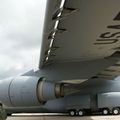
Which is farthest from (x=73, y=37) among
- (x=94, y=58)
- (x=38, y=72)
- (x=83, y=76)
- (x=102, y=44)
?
(x=38, y=72)

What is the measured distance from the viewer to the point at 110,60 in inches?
431

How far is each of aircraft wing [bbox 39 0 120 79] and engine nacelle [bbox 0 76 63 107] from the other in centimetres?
81

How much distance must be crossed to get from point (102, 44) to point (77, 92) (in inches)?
305

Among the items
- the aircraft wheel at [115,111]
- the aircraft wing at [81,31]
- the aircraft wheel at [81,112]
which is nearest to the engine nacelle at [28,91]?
the aircraft wing at [81,31]

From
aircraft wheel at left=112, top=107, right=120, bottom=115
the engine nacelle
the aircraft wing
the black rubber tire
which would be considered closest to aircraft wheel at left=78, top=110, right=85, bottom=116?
the black rubber tire

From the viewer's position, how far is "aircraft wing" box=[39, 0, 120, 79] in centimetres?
576

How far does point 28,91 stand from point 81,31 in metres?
4.52

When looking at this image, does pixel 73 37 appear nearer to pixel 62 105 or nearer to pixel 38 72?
pixel 38 72

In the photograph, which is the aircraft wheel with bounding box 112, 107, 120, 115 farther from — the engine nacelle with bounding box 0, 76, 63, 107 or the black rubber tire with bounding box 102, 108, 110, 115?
the engine nacelle with bounding box 0, 76, 63, 107

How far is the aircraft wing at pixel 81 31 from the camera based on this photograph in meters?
5.76

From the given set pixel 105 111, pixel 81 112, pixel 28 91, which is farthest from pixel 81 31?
pixel 105 111

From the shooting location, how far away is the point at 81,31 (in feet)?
24.3

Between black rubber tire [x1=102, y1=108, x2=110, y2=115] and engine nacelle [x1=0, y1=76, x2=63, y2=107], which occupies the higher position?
engine nacelle [x1=0, y1=76, x2=63, y2=107]

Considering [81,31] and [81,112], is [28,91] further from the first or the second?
[81,112]
